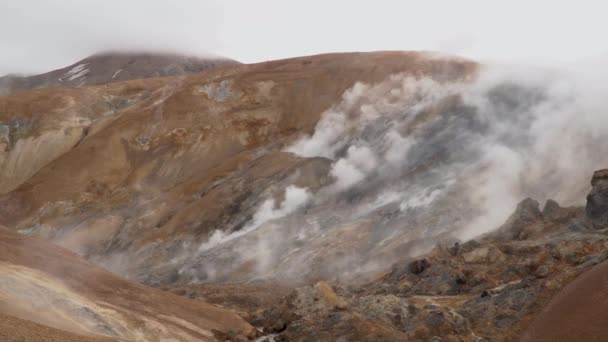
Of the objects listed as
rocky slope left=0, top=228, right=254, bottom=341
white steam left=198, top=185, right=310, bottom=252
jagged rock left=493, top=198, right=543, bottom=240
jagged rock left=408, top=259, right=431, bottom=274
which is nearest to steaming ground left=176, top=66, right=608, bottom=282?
white steam left=198, top=185, right=310, bottom=252

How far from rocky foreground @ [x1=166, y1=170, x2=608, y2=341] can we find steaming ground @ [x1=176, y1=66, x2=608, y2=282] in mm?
8927

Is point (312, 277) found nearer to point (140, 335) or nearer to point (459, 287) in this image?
point (459, 287)

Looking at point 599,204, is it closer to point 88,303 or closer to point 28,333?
point 88,303

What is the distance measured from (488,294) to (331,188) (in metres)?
47.5

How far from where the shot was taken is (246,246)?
265 ft

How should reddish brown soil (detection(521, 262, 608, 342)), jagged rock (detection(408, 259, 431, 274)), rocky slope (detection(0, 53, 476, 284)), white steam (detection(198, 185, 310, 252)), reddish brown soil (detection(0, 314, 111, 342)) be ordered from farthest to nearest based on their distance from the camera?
rocky slope (detection(0, 53, 476, 284)), white steam (detection(198, 185, 310, 252)), jagged rock (detection(408, 259, 431, 274)), reddish brown soil (detection(521, 262, 608, 342)), reddish brown soil (detection(0, 314, 111, 342))

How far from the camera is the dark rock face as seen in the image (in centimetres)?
5194

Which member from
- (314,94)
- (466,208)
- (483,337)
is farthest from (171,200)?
(483,337)

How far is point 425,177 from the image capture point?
83.1 metres

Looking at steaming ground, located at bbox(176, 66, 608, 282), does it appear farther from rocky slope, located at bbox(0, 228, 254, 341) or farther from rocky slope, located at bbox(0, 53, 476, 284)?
rocky slope, located at bbox(0, 228, 254, 341)

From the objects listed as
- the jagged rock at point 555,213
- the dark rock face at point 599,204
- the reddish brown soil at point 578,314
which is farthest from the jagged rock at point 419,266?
the reddish brown soil at point 578,314

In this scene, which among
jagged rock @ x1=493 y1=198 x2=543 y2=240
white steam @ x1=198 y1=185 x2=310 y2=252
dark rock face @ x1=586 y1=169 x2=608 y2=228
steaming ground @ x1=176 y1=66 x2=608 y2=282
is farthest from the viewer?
white steam @ x1=198 y1=185 x2=310 y2=252

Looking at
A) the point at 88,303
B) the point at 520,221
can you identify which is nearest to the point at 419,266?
the point at 520,221

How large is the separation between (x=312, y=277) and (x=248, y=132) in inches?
2277
